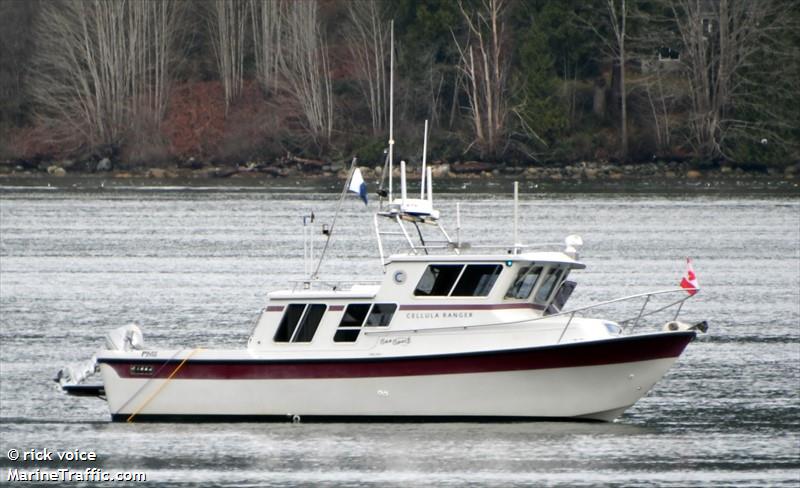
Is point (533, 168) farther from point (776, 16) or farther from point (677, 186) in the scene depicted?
point (776, 16)

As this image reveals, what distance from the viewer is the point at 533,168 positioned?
3462 inches

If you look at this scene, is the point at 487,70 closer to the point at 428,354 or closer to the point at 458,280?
the point at 458,280

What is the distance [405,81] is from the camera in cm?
9112

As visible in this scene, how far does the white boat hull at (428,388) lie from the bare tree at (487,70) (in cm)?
6387

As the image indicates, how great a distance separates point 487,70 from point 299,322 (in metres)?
65.1

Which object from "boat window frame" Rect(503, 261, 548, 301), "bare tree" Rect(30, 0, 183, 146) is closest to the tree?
"bare tree" Rect(30, 0, 183, 146)

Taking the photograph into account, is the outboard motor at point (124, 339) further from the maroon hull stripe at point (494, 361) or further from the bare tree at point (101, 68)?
the bare tree at point (101, 68)

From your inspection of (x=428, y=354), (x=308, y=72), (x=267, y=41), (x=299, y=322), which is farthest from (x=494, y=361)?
(x=267, y=41)

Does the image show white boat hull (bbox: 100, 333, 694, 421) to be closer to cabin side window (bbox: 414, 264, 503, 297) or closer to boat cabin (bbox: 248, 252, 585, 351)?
boat cabin (bbox: 248, 252, 585, 351)

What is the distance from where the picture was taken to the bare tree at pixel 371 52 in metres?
90.4

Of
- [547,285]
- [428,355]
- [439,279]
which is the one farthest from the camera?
[547,285]

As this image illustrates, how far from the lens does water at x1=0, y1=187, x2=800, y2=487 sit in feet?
71.2

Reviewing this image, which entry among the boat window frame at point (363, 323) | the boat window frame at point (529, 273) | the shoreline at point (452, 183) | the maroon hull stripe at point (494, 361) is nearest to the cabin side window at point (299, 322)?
the boat window frame at point (363, 323)

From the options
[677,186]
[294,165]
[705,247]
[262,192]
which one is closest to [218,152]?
[294,165]
